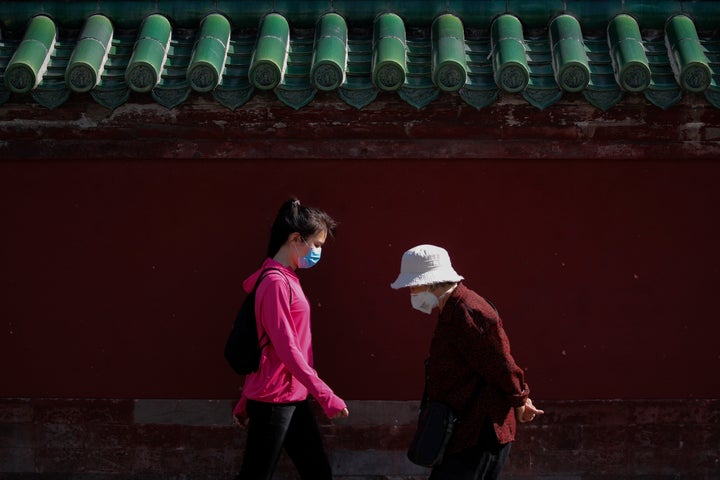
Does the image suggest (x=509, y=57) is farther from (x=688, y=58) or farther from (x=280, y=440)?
(x=280, y=440)

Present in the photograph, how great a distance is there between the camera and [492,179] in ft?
21.5

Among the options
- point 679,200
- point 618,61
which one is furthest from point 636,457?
point 618,61

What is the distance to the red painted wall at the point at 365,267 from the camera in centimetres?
656

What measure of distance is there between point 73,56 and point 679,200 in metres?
3.45

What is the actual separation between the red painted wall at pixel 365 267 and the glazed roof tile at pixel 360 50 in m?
0.59

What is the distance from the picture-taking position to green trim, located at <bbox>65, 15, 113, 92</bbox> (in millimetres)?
5957

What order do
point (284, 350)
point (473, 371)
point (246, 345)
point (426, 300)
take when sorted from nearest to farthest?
point (473, 371), point (426, 300), point (284, 350), point (246, 345)

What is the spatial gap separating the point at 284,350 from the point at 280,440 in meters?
0.48

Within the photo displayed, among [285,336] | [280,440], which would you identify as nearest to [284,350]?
[285,336]

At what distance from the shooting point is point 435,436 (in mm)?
4969

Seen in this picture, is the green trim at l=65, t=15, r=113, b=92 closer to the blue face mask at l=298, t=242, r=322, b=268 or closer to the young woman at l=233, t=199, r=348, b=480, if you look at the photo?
the young woman at l=233, t=199, r=348, b=480

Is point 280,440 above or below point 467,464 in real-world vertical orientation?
below

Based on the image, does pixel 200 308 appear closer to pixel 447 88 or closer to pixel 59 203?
pixel 59 203

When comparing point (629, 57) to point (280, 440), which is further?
point (629, 57)
